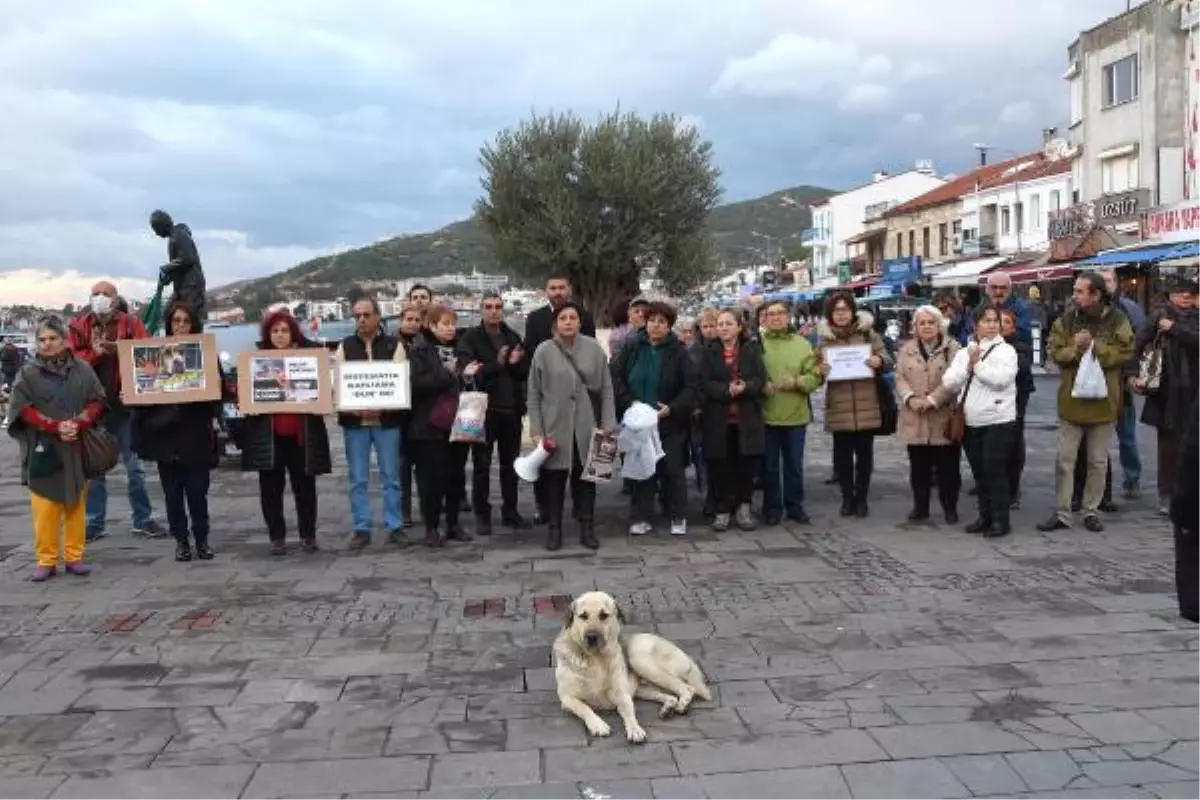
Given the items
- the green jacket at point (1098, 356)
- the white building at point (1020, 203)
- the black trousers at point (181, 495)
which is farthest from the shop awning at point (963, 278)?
the black trousers at point (181, 495)

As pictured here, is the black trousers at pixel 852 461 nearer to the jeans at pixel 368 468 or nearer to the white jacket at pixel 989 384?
the white jacket at pixel 989 384

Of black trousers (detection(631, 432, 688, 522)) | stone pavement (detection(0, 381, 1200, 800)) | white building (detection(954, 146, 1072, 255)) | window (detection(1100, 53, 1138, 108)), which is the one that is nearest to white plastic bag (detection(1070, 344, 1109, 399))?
stone pavement (detection(0, 381, 1200, 800))

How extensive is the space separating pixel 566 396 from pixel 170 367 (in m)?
2.90

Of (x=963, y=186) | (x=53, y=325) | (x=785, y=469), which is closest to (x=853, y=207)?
(x=963, y=186)

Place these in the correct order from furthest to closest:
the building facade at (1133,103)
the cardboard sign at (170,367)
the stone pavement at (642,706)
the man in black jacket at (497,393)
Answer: the building facade at (1133,103), the man in black jacket at (497,393), the cardboard sign at (170,367), the stone pavement at (642,706)

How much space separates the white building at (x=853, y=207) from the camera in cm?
7619

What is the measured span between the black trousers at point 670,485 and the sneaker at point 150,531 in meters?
3.90

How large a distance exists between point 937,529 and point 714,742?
448 centimetres

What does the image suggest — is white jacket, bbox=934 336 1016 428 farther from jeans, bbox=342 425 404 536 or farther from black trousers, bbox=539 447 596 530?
jeans, bbox=342 425 404 536

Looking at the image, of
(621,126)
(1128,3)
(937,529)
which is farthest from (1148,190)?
(937,529)

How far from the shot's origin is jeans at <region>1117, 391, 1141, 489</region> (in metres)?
8.89

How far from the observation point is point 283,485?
7887mm

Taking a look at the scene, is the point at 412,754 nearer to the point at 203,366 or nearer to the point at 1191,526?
the point at 1191,526

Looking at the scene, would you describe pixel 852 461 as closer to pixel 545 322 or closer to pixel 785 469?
pixel 785 469
